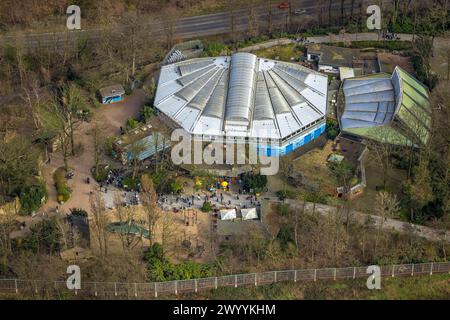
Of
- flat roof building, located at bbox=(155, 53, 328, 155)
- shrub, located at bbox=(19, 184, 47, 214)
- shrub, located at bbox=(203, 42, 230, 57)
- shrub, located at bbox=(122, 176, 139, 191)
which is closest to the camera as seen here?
shrub, located at bbox=(19, 184, 47, 214)

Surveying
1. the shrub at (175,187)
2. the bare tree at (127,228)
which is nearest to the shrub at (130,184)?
the shrub at (175,187)

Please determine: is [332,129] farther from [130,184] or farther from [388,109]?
[130,184]

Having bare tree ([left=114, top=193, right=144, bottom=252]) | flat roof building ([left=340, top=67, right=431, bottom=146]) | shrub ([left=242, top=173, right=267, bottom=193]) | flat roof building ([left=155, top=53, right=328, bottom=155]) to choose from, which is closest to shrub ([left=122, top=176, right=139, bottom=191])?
bare tree ([left=114, top=193, right=144, bottom=252])

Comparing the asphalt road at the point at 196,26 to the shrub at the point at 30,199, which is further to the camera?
the asphalt road at the point at 196,26

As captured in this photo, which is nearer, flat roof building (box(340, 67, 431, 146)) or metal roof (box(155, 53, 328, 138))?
flat roof building (box(340, 67, 431, 146))

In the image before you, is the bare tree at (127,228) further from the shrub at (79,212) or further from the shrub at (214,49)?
the shrub at (214,49)

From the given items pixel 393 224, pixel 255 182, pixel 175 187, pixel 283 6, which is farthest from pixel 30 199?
pixel 283 6

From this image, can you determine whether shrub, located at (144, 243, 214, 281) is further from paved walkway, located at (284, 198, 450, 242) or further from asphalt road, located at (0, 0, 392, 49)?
asphalt road, located at (0, 0, 392, 49)
